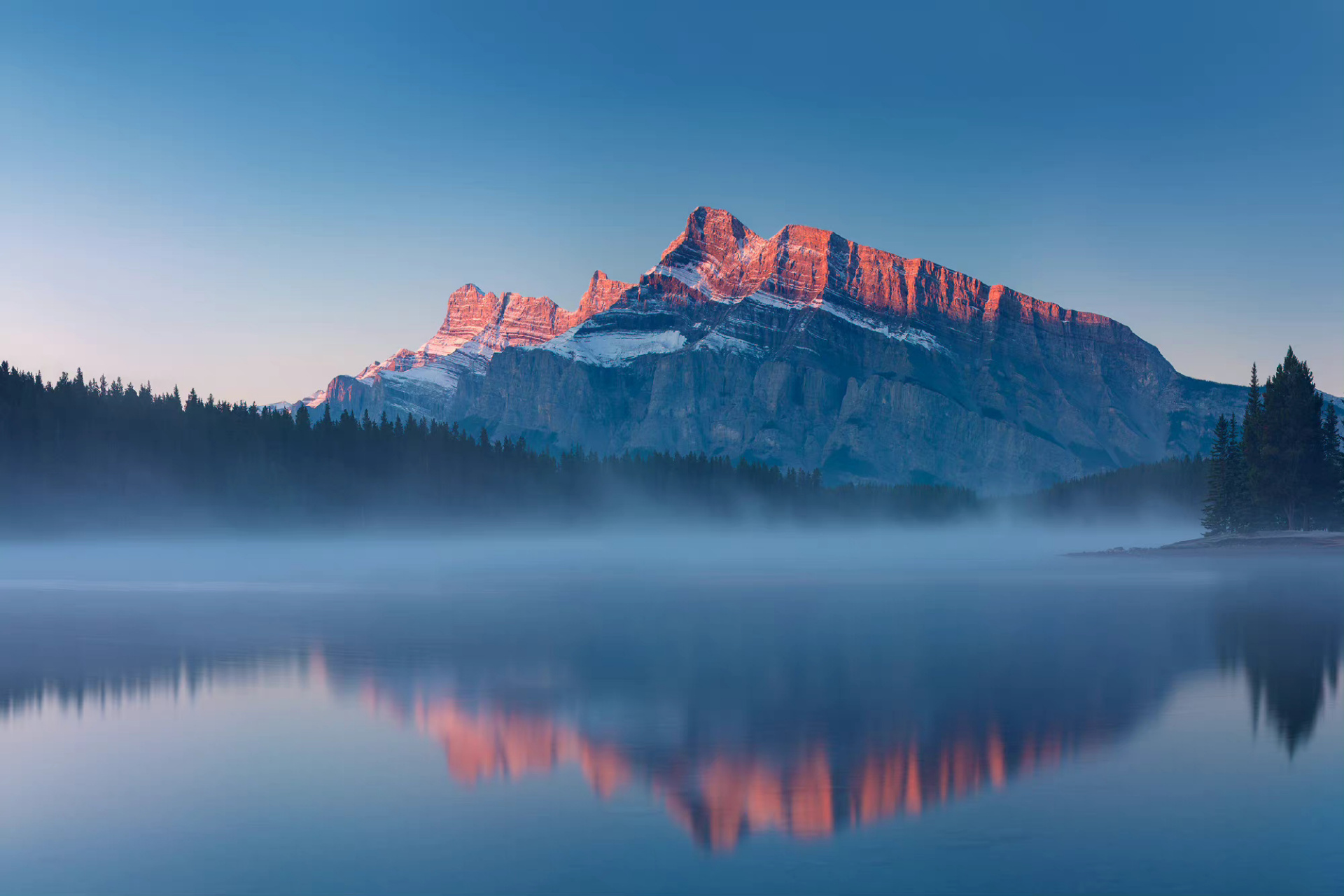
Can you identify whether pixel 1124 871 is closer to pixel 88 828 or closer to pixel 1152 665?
pixel 88 828

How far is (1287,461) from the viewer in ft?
358

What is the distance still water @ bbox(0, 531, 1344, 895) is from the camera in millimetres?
14602

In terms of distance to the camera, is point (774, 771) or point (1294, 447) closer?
point (774, 771)

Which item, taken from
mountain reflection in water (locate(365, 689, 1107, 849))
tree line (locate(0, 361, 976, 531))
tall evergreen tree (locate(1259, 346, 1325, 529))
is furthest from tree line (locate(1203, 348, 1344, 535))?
tree line (locate(0, 361, 976, 531))

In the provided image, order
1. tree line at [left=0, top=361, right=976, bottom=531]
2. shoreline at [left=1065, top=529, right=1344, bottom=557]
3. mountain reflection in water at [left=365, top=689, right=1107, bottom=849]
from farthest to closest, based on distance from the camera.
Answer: tree line at [left=0, top=361, right=976, bottom=531]
shoreline at [left=1065, top=529, right=1344, bottom=557]
mountain reflection in water at [left=365, top=689, right=1107, bottom=849]

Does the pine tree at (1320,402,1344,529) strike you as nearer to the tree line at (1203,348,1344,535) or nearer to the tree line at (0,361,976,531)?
the tree line at (1203,348,1344,535)

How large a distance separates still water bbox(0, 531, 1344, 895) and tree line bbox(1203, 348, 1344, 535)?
225 feet

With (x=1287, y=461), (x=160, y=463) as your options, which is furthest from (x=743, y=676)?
(x=160, y=463)

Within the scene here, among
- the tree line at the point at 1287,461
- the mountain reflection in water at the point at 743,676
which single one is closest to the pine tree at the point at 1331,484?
the tree line at the point at 1287,461

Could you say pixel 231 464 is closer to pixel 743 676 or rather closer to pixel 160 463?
pixel 160 463

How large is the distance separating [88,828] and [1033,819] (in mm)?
14200

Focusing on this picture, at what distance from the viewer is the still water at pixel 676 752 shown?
47.9ft

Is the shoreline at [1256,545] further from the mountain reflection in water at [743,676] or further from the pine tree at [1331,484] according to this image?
the mountain reflection in water at [743,676]

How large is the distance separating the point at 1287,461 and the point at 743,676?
97.2 meters
